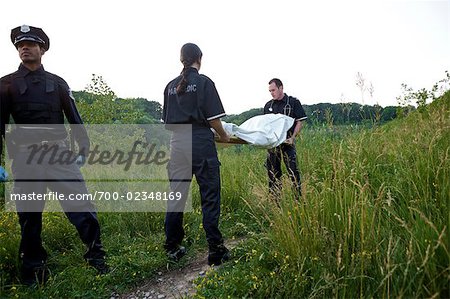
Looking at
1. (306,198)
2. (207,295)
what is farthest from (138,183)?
(306,198)

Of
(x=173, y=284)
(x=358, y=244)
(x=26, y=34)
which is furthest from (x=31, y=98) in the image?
(x=358, y=244)

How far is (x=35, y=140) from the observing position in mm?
3115

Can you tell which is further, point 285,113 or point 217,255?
point 285,113

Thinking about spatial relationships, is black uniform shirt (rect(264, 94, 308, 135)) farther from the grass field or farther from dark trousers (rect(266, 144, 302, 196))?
the grass field

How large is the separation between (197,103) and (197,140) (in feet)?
1.27

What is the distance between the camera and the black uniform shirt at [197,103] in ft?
10.7

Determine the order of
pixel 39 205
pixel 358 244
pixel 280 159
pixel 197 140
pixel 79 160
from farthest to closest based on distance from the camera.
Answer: pixel 280 159, pixel 79 160, pixel 197 140, pixel 39 205, pixel 358 244

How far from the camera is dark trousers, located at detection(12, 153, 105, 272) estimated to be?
315 centimetres

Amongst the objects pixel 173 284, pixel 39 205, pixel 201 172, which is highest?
pixel 201 172

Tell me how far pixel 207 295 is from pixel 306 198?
115cm

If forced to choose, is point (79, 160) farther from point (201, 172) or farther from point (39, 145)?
point (201, 172)

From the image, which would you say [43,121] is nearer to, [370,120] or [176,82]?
[176,82]

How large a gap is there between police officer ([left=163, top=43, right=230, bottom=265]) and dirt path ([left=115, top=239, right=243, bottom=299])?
190mm

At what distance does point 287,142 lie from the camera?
464cm
